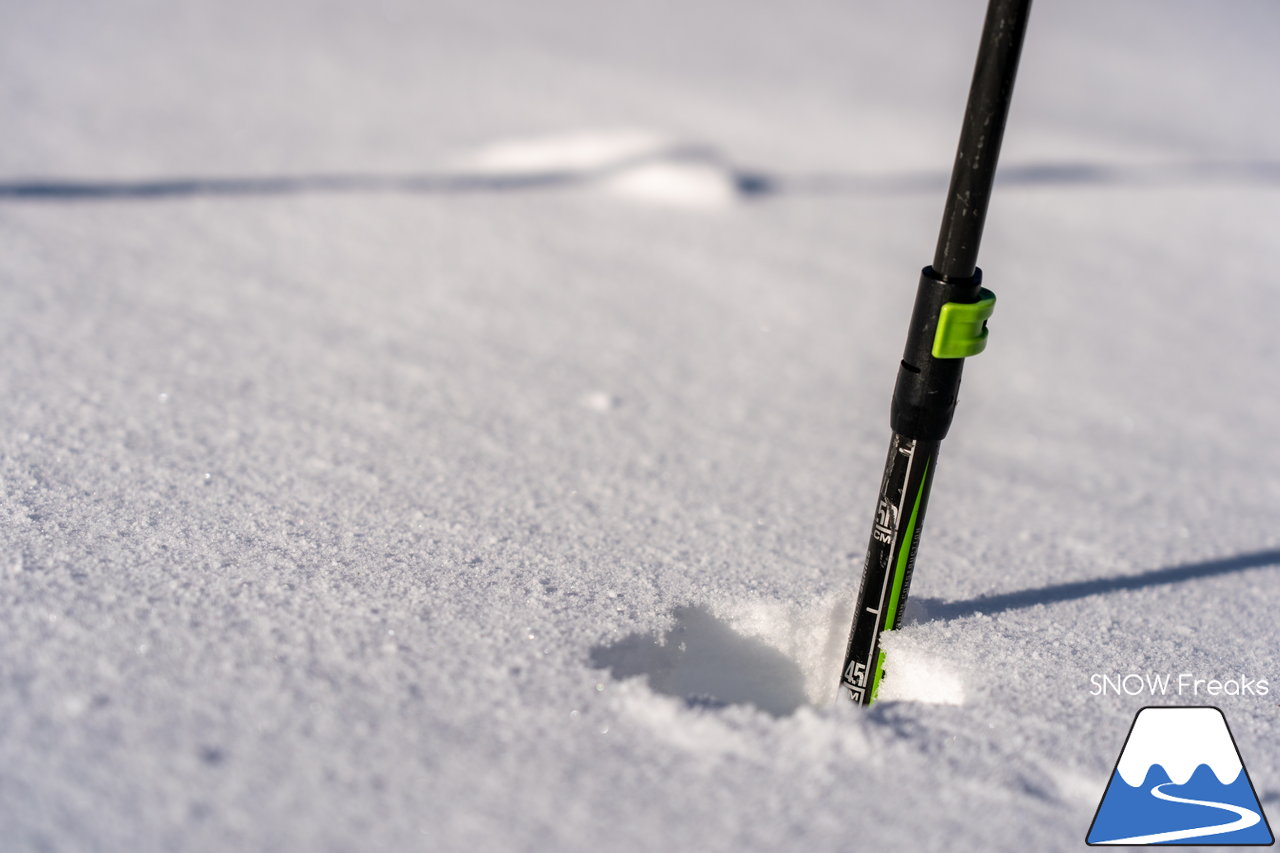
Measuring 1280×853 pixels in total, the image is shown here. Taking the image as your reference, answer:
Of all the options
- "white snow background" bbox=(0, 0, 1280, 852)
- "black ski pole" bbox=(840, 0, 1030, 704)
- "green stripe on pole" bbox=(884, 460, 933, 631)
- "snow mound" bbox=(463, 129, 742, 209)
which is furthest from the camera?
"snow mound" bbox=(463, 129, 742, 209)

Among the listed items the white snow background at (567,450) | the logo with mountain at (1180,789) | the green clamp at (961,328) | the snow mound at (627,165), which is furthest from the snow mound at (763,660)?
the snow mound at (627,165)

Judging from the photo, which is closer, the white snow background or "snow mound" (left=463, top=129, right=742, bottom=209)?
the white snow background

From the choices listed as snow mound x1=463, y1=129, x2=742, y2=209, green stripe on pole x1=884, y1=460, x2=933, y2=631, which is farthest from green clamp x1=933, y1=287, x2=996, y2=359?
snow mound x1=463, y1=129, x2=742, y2=209

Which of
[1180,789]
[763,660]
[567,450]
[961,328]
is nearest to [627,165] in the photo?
[567,450]

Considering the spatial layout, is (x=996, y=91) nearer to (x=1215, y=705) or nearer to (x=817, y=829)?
(x=817, y=829)

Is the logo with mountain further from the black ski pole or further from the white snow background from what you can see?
the black ski pole

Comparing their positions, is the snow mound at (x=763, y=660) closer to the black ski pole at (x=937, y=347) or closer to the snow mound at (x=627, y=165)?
the black ski pole at (x=937, y=347)
